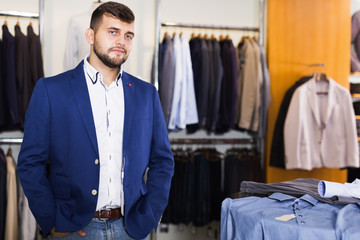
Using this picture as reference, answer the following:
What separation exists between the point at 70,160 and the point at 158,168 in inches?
17.7

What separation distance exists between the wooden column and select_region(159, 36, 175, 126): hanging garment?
43.2 inches

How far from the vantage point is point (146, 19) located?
4148mm

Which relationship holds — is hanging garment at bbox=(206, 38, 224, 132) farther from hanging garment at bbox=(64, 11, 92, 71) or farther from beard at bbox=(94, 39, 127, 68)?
beard at bbox=(94, 39, 127, 68)

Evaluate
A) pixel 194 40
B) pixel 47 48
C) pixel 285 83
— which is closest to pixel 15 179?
pixel 47 48

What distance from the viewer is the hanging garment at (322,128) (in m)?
3.75

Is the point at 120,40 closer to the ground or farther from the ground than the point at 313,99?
farther from the ground

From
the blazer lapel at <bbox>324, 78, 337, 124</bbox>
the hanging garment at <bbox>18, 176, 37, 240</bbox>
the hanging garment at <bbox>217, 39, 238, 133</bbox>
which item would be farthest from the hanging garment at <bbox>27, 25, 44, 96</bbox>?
the blazer lapel at <bbox>324, 78, 337, 124</bbox>

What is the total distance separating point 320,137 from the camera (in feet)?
12.5

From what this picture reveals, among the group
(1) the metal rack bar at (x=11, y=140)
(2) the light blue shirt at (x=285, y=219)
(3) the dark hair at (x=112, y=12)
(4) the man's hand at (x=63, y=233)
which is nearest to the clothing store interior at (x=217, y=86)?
(1) the metal rack bar at (x=11, y=140)

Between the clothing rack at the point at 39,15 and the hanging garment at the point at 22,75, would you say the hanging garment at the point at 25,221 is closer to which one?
the hanging garment at the point at 22,75

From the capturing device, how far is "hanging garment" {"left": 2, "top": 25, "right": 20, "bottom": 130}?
337cm

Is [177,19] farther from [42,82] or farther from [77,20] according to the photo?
[42,82]

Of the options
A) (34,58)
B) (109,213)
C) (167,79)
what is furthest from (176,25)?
(109,213)

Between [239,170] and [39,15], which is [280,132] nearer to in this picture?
[239,170]
